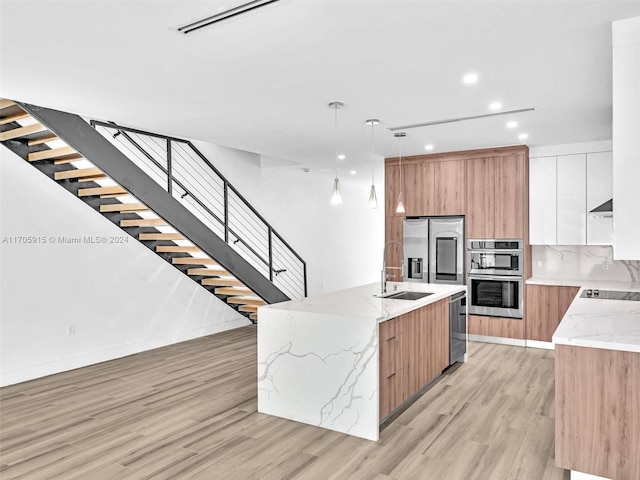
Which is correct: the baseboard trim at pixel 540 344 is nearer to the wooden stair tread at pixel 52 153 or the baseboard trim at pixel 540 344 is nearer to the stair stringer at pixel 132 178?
the stair stringer at pixel 132 178

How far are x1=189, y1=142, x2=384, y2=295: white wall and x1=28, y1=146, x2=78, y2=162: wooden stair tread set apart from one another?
2384 mm

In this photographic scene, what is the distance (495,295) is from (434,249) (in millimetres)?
998

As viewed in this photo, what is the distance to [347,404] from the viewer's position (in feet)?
11.0

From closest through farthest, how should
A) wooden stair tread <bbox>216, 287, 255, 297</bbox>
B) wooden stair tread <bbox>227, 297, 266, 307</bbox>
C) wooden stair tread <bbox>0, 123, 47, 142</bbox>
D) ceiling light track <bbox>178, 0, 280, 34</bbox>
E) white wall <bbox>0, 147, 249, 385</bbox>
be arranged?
1. ceiling light track <bbox>178, 0, 280, 34</bbox>
2. wooden stair tread <bbox>0, 123, 47, 142</bbox>
3. white wall <bbox>0, 147, 249, 385</bbox>
4. wooden stair tread <bbox>216, 287, 255, 297</bbox>
5. wooden stair tread <bbox>227, 297, 266, 307</bbox>

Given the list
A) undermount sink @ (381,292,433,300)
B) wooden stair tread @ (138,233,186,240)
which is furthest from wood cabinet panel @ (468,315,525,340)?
wooden stair tread @ (138,233,186,240)

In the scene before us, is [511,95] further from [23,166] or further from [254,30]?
[23,166]

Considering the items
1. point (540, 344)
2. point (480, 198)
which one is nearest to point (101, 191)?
point (480, 198)

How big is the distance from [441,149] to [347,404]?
12.9 ft

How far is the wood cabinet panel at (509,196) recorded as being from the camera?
595cm

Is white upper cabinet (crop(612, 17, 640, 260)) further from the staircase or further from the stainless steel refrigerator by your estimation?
the staircase

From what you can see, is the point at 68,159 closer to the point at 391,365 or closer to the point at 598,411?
the point at 391,365

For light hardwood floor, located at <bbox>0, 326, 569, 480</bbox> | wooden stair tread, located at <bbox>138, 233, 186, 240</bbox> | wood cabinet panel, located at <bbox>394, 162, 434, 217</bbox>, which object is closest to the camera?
light hardwood floor, located at <bbox>0, 326, 569, 480</bbox>

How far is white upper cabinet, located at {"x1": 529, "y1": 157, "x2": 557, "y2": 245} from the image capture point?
5.97 metres

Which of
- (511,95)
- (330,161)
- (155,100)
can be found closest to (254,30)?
(155,100)
